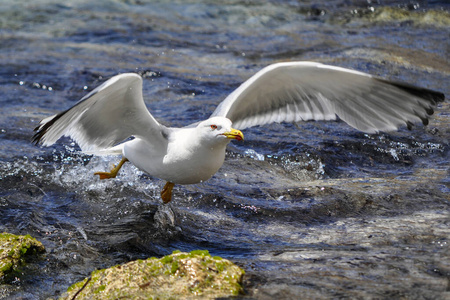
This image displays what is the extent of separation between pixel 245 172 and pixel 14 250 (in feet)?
10.1

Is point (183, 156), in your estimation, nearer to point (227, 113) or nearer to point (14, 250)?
point (227, 113)

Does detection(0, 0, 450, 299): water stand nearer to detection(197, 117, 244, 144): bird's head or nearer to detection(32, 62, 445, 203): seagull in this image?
detection(32, 62, 445, 203): seagull

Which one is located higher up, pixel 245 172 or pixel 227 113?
pixel 227 113

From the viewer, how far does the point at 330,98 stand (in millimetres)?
5680

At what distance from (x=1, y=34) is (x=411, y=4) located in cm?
909

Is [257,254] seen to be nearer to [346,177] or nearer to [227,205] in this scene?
[227,205]

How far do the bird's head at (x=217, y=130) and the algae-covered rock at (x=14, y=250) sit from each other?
1.57m

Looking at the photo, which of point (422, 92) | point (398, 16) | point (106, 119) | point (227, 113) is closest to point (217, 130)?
point (227, 113)

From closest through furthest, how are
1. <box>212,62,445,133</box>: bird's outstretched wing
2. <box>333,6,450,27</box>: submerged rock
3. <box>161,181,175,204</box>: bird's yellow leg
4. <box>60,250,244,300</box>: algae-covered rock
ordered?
<box>60,250,244,300</box>: algae-covered rock → <box>212,62,445,133</box>: bird's outstretched wing → <box>161,181,175,204</box>: bird's yellow leg → <box>333,6,450,27</box>: submerged rock

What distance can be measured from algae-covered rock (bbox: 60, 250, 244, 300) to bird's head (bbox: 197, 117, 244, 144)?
116 centimetres

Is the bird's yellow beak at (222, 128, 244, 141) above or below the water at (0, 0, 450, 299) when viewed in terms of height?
above

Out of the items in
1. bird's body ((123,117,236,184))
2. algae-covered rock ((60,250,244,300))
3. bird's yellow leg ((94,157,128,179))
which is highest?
bird's body ((123,117,236,184))

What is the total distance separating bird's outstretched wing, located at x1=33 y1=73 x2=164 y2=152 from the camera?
4.82 metres

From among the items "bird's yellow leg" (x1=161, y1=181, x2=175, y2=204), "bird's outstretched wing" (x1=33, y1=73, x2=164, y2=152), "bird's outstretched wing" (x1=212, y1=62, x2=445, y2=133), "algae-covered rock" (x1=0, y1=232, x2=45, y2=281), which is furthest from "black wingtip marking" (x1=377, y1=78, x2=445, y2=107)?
"algae-covered rock" (x1=0, y1=232, x2=45, y2=281)
